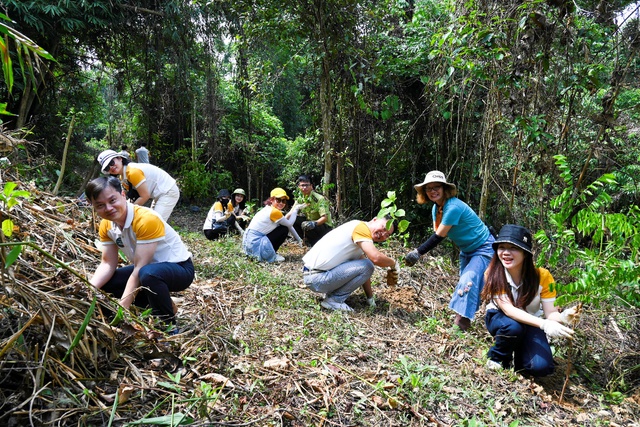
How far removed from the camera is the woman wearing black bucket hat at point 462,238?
140 inches

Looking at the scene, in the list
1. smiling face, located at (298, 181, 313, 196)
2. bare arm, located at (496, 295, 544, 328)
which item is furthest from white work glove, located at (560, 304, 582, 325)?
smiling face, located at (298, 181, 313, 196)

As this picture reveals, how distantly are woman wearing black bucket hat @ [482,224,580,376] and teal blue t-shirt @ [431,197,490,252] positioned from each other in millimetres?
686

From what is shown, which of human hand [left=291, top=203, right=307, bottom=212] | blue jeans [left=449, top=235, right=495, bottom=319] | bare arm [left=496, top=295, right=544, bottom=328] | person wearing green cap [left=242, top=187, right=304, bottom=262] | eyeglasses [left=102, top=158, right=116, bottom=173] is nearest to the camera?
bare arm [left=496, top=295, right=544, bottom=328]

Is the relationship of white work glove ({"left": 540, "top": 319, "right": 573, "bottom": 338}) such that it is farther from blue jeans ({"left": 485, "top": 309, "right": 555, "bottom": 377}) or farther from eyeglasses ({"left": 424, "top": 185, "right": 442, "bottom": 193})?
eyeglasses ({"left": 424, "top": 185, "right": 442, "bottom": 193})

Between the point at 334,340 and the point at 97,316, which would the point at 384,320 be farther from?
the point at 97,316

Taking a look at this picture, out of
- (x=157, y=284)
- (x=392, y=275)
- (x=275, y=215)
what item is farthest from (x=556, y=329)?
(x=275, y=215)

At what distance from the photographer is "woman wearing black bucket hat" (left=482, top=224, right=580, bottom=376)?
287 centimetres

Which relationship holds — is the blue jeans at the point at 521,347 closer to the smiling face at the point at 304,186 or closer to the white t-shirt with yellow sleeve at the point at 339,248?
the white t-shirt with yellow sleeve at the point at 339,248

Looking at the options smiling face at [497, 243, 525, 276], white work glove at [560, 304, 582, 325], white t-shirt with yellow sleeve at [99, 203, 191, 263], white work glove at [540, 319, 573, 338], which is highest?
white t-shirt with yellow sleeve at [99, 203, 191, 263]

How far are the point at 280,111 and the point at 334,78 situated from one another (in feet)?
28.0

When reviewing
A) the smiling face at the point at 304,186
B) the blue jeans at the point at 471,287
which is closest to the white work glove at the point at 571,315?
the blue jeans at the point at 471,287

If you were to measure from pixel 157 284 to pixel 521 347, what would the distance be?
2512 millimetres

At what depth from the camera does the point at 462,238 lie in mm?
3775

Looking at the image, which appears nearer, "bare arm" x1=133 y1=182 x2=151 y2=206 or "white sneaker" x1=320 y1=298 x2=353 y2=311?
"white sneaker" x1=320 y1=298 x2=353 y2=311
